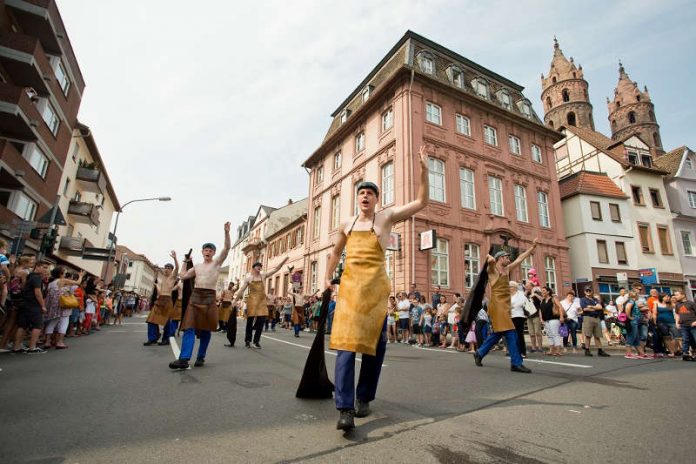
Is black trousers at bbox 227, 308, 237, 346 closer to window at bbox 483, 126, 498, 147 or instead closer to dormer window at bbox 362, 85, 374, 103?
dormer window at bbox 362, 85, 374, 103

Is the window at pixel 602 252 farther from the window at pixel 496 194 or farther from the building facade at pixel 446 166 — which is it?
the window at pixel 496 194

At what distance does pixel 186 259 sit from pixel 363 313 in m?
5.73

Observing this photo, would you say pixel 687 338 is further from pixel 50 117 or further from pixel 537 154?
pixel 50 117

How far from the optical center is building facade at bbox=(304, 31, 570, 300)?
Result: 20891 mm

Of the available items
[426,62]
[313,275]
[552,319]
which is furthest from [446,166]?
[552,319]

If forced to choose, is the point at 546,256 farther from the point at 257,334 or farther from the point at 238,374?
the point at 238,374

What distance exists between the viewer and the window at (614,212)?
2866 centimetres

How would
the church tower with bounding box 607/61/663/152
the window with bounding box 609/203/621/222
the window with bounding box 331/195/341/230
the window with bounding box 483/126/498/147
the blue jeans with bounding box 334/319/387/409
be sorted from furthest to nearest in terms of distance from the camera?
the church tower with bounding box 607/61/663/152 < the window with bounding box 609/203/621/222 < the window with bounding box 331/195/341/230 < the window with bounding box 483/126/498/147 < the blue jeans with bounding box 334/319/387/409

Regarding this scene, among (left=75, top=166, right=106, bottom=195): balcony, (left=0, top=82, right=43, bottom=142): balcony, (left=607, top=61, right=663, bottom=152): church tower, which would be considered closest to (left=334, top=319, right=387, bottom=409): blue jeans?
(left=0, top=82, right=43, bottom=142): balcony

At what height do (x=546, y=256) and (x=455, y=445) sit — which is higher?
(x=546, y=256)

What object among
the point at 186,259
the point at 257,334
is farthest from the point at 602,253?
the point at 186,259

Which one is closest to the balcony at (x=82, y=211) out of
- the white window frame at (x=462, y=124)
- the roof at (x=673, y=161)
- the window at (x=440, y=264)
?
the window at (x=440, y=264)

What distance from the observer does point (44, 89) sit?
71.6ft

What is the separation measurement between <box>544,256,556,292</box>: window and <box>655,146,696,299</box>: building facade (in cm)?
1320
